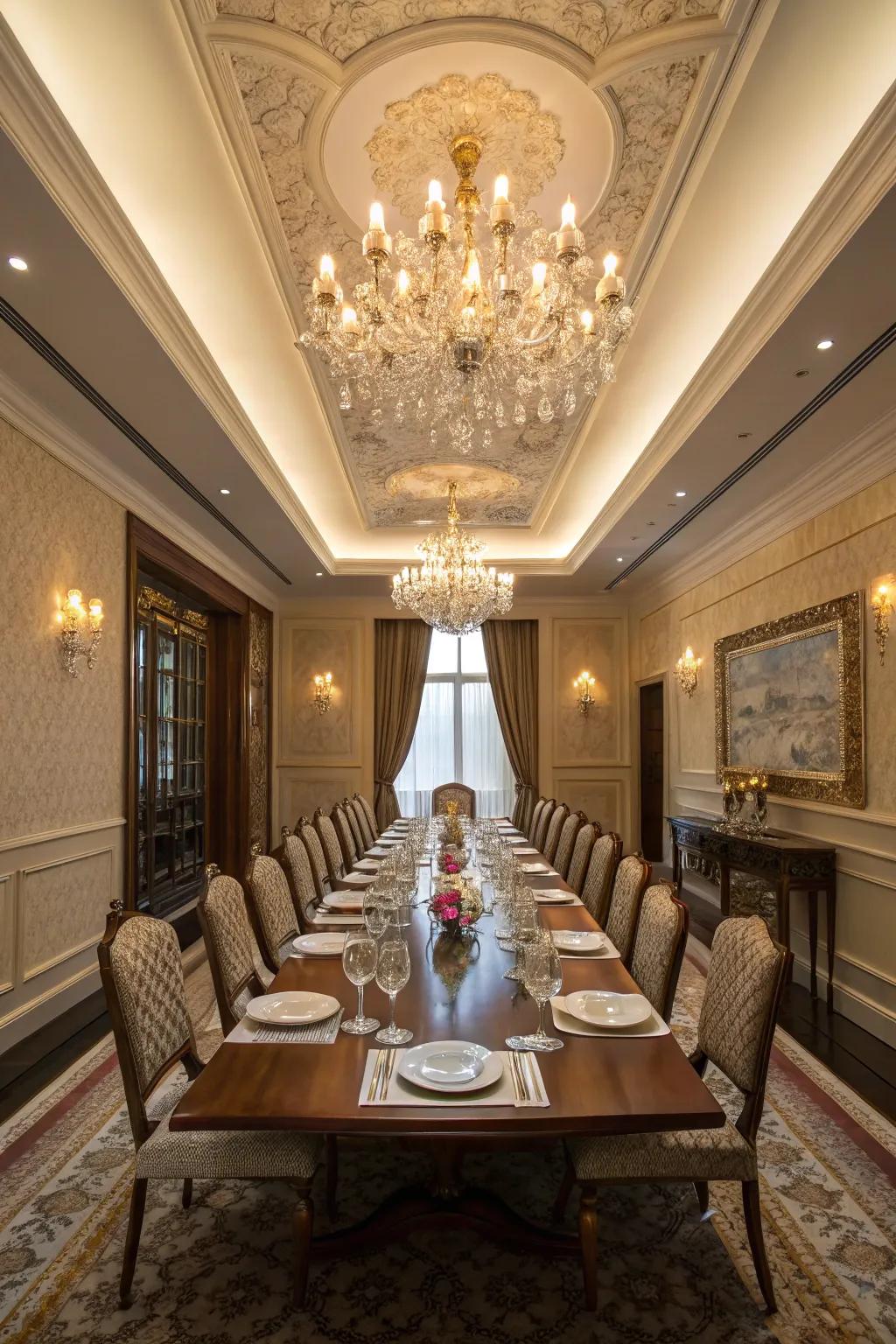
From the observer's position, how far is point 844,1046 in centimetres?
352

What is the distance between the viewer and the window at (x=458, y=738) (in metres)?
9.02

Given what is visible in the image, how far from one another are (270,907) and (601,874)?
152 centimetres

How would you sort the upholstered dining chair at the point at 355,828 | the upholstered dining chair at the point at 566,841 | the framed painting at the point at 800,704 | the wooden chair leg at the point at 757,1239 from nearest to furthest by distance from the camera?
the wooden chair leg at the point at 757,1239, the framed painting at the point at 800,704, the upholstered dining chair at the point at 566,841, the upholstered dining chair at the point at 355,828

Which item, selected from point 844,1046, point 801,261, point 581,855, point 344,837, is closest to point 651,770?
point 344,837

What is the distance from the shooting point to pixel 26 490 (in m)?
3.64

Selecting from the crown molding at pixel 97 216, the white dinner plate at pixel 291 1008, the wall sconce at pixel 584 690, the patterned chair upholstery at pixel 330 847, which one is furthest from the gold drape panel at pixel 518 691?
the white dinner plate at pixel 291 1008

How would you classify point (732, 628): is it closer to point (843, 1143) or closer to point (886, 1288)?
point (843, 1143)

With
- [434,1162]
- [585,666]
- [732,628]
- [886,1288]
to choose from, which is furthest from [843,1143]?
[585,666]

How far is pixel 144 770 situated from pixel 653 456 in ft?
13.0

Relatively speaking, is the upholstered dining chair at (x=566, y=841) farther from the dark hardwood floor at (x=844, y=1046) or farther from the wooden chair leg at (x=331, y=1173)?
the wooden chair leg at (x=331, y=1173)

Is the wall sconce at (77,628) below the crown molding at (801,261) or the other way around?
below

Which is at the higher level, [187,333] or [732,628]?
[187,333]

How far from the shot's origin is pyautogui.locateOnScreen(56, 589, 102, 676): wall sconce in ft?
13.0

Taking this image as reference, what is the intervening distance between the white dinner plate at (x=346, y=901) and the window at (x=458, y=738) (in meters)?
5.33
